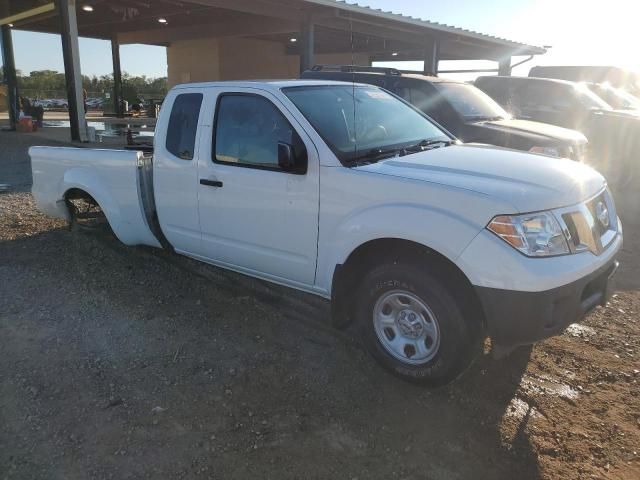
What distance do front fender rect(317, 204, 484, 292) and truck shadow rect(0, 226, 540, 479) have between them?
721 millimetres

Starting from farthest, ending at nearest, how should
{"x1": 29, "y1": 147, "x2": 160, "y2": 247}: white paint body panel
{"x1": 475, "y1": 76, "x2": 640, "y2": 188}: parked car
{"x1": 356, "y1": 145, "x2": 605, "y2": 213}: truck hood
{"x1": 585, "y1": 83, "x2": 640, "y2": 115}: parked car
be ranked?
{"x1": 585, "y1": 83, "x2": 640, "y2": 115}: parked car, {"x1": 475, "y1": 76, "x2": 640, "y2": 188}: parked car, {"x1": 29, "y1": 147, "x2": 160, "y2": 247}: white paint body panel, {"x1": 356, "y1": 145, "x2": 605, "y2": 213}: truck hood

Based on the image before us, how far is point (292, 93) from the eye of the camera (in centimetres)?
389

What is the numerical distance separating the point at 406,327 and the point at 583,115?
27.5 ft

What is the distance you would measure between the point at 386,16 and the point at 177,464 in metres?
15.8

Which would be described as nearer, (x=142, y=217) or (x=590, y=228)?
(x=590, y=228)

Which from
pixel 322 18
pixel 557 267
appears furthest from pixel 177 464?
pixel 322 18

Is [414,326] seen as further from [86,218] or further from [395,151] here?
[86,218]

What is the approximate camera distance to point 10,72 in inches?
773

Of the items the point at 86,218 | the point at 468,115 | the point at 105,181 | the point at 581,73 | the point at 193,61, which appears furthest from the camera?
the point at 193,61

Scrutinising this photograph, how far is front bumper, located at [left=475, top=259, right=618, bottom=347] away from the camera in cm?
276

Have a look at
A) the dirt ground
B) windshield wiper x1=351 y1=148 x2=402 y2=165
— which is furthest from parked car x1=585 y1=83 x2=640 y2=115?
windshield wiper x1=351 y1=148 x2=402 y2=165

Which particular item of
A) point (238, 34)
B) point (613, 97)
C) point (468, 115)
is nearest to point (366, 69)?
point (468, 115)

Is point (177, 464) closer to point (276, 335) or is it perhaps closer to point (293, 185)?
point (276, 335)

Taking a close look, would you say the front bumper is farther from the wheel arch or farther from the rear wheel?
the rear wheel
